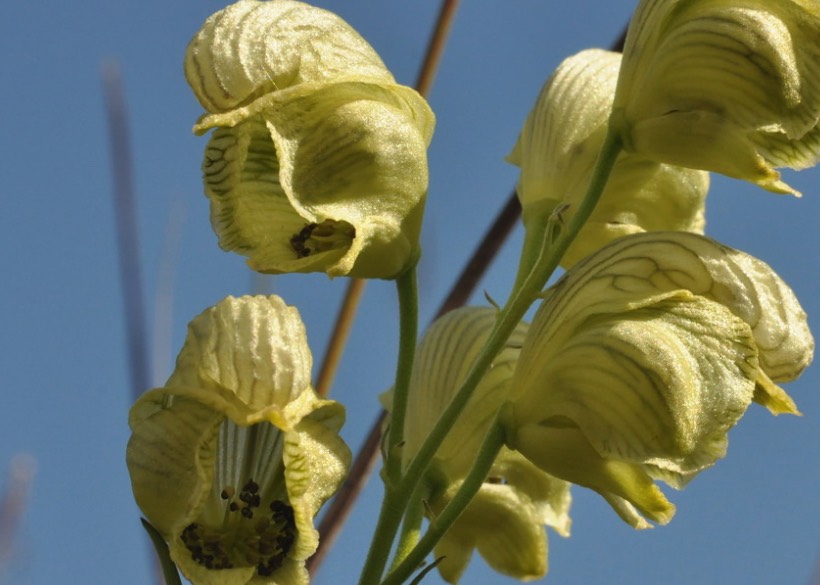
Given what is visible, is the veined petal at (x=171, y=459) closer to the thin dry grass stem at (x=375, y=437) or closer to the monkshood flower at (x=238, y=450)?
the monkshood flower at (x=238, y=450)

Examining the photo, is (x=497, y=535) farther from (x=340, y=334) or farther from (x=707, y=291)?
(x=707, y=291)

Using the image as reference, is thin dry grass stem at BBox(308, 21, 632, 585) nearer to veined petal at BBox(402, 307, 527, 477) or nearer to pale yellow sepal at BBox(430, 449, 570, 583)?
veined petal at BBox(402, 307, 527, 477)

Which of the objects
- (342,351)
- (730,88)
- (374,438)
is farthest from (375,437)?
(730,88)

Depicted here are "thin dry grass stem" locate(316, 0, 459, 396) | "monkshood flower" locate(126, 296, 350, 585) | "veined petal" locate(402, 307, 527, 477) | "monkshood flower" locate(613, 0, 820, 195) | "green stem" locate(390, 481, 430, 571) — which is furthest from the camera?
"thin dry grass stem" locate(316, 0, 459, 396)

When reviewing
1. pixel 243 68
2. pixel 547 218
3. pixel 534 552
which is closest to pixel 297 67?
pixel 243 68

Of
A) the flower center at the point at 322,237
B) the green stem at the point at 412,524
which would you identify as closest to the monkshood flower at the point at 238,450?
the flower center at the point at 322,237

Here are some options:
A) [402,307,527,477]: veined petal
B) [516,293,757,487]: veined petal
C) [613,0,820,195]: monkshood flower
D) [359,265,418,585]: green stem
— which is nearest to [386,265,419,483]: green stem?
[359,265,418,585]: green stem
